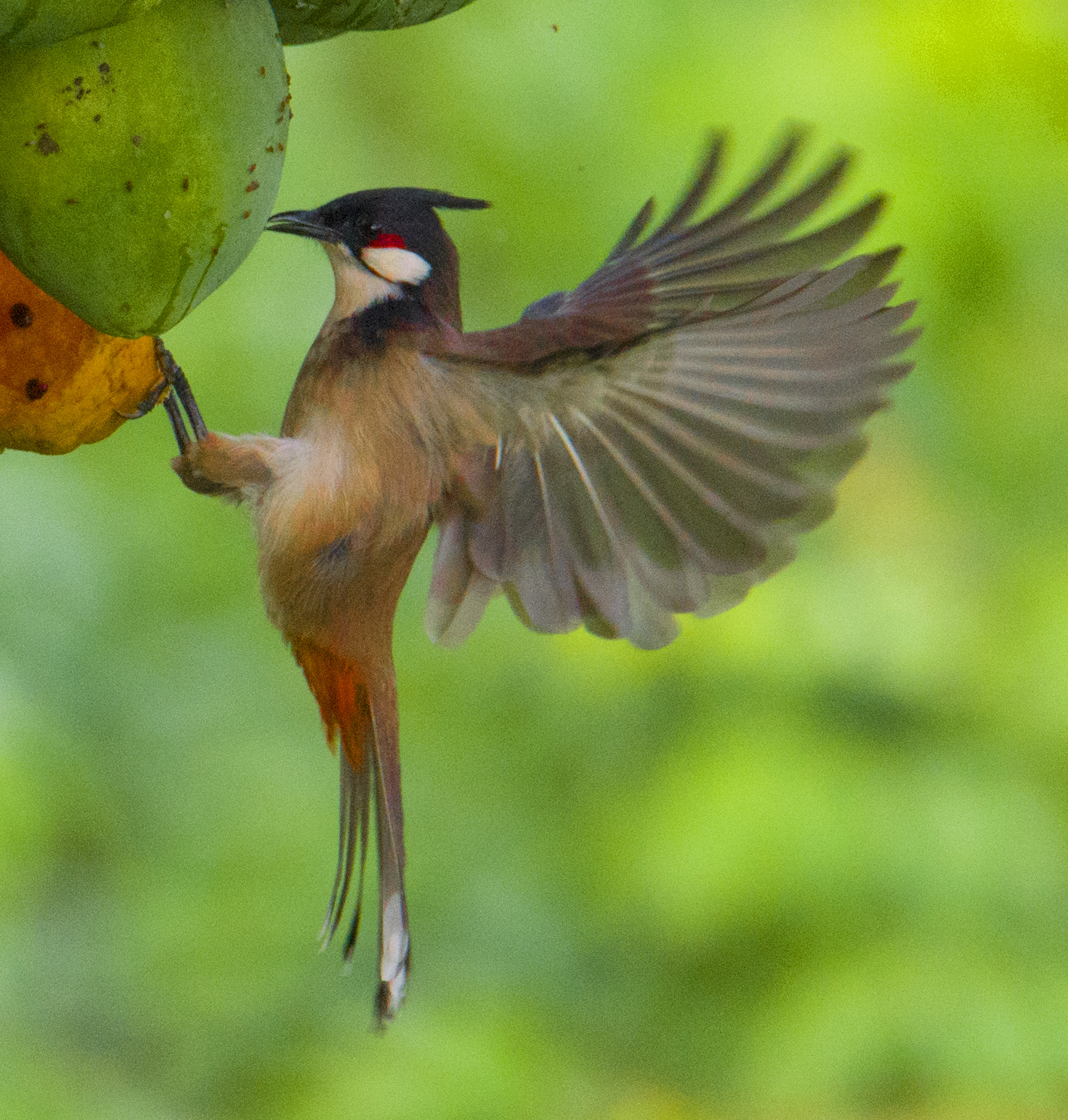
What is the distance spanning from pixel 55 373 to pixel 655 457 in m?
0.39

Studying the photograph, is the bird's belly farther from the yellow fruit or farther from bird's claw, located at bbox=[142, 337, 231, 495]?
Result: the yellow fruit

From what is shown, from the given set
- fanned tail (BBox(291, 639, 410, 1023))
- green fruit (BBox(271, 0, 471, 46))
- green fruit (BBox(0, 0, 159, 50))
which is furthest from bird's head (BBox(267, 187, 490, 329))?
green fruit (BBox(0, 0, 159, 50))

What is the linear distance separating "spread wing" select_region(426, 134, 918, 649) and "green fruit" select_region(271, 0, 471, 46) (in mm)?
276

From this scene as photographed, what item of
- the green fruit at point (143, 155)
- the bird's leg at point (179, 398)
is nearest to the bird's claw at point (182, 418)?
the bird's leg at point (179, 398)

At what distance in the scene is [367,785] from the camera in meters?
1.11

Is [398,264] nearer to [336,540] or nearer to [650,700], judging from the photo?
[336,540]

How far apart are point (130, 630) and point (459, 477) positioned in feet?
4.69

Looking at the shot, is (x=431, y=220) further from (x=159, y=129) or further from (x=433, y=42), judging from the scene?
(x=433, y=42)

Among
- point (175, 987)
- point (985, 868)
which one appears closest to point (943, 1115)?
point (985, 868)

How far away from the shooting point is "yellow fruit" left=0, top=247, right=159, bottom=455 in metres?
0.65

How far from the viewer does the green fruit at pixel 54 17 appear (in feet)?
1.63

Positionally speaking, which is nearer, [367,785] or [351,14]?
[351,14]

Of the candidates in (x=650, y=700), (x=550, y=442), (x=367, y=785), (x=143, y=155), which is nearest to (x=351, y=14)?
(x=143, y=155)

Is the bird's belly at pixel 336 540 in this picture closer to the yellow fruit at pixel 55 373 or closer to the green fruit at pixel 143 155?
the yellow fruit at pixel 55 373
